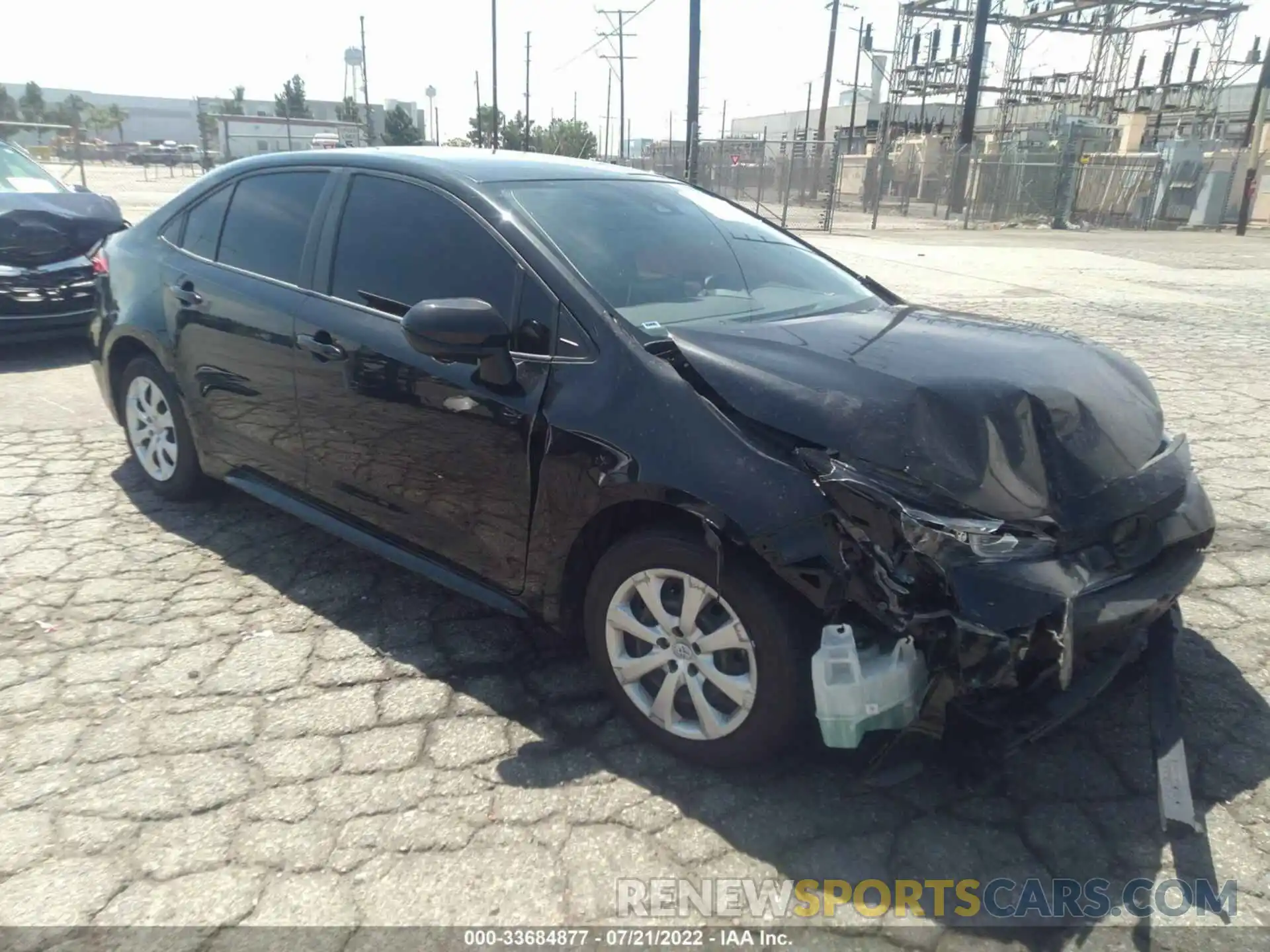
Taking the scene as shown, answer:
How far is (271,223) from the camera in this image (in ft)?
12.7

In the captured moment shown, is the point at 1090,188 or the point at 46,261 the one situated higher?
the point at 1090,188

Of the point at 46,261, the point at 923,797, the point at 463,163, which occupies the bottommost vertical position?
the point at 923,797

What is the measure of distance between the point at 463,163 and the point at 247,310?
3.71 feet

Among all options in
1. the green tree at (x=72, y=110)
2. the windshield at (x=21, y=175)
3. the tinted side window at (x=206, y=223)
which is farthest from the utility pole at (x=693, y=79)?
the green tree at (x=72, y=110)

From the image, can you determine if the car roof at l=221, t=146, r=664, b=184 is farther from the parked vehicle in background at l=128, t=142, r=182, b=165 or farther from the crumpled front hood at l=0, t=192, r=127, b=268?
the parked vehicle in background at l=128, t=142, r=182, b=165

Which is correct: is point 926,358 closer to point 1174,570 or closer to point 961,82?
point 1174,570

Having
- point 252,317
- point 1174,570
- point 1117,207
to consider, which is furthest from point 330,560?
point 1117,207

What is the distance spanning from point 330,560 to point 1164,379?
640cm

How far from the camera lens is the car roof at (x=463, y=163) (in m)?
3.35

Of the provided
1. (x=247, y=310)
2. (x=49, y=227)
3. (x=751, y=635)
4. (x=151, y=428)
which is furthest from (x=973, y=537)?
(x=49, y=227)

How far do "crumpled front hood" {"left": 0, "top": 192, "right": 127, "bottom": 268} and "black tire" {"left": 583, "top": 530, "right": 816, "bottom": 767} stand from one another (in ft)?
22.4

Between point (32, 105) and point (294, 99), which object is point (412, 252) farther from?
point (32, 105)

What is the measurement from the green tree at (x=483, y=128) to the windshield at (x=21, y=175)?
143 ft

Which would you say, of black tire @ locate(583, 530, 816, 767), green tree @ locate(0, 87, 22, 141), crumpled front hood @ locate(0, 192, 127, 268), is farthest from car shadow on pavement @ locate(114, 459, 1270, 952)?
green tree @ locate(0, 87, 22, 141)
